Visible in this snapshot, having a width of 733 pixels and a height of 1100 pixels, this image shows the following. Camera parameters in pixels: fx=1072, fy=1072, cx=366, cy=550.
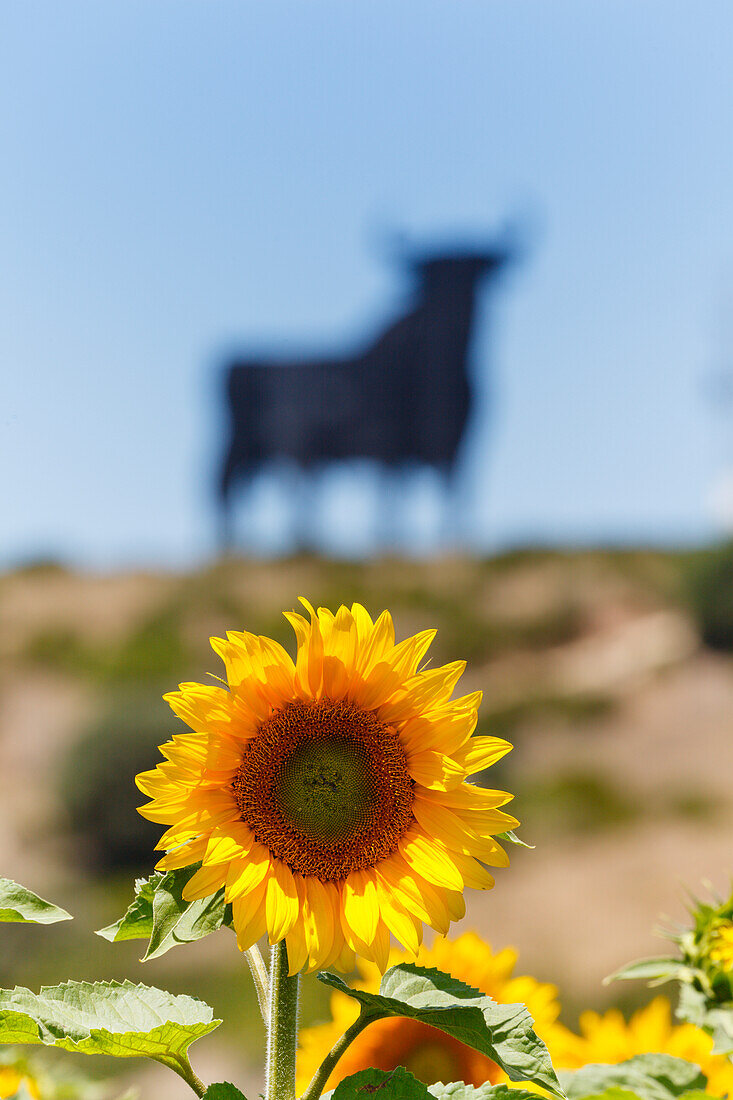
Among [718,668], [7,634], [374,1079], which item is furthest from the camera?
[7,634]

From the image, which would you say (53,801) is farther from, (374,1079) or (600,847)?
(374,1079)

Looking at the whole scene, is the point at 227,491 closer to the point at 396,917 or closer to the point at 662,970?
the point at 662,970

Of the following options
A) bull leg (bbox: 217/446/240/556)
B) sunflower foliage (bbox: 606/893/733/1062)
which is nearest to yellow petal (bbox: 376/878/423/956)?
sunflower foliage (bbox: 606/893/733/1062)

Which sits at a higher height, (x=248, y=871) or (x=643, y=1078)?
(x=248, y=871)

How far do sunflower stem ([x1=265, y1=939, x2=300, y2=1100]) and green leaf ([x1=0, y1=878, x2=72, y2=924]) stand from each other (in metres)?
0.15

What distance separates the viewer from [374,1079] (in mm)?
715

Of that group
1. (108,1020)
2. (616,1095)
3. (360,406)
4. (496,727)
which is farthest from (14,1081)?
(360,406)

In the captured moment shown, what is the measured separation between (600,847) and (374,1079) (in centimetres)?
933

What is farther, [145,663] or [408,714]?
[145,663]

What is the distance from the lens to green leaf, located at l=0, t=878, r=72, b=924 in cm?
75

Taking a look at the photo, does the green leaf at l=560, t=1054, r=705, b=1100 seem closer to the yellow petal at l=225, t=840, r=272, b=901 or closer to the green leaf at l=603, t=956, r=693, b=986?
the green leaf at l=603, t=956, r=693, b=986

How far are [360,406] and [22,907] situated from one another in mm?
17102

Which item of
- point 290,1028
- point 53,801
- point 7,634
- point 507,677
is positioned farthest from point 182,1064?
point 7,634

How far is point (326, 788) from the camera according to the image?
0.83 metres
